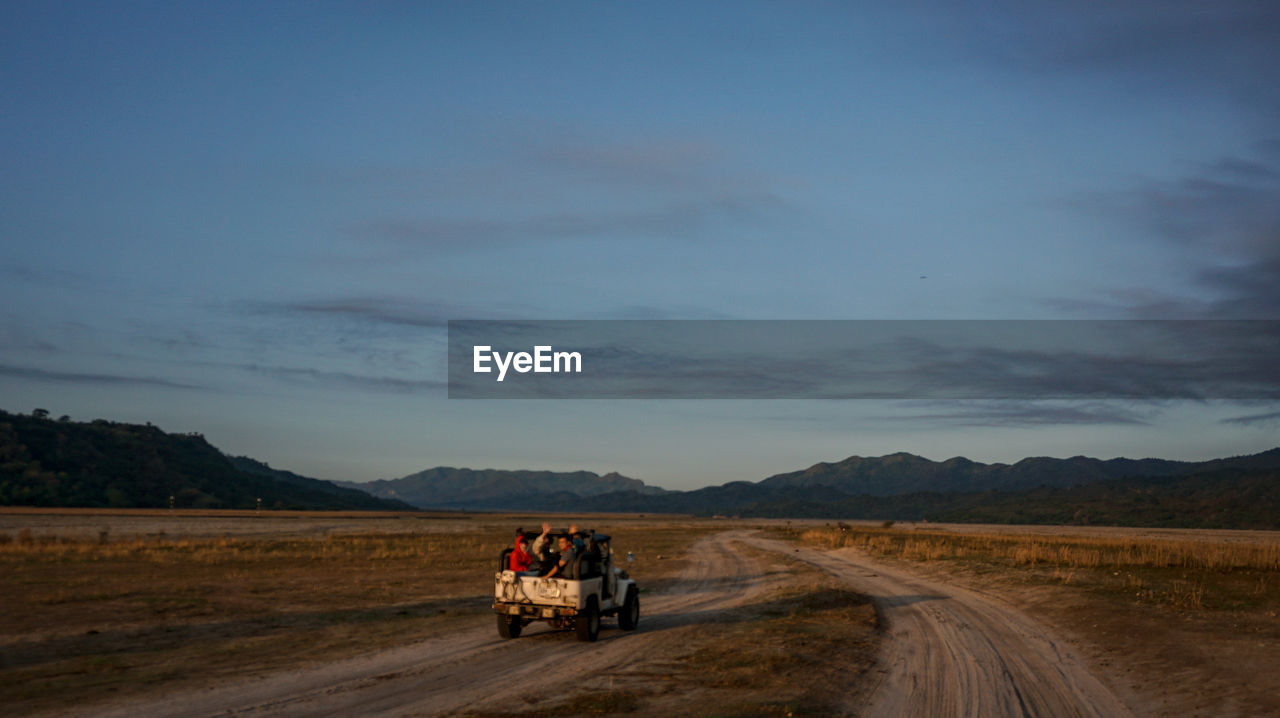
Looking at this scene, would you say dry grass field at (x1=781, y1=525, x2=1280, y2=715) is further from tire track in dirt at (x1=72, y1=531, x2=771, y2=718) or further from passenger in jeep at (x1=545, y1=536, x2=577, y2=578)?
passenger in jeep at (x1=545, y1=536, x2=577, y2=578)

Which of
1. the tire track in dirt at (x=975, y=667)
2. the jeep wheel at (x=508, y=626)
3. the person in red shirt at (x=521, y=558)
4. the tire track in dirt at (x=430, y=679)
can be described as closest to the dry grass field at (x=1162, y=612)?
the tire track in dirt at (x=975, y=667)

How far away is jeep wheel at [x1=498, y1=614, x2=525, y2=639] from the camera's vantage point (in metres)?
18.8

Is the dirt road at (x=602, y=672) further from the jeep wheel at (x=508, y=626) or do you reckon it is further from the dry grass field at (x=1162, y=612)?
the dry grass field at (x=1162, y=612)

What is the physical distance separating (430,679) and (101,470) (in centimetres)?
17090

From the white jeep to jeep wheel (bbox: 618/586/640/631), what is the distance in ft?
2.03

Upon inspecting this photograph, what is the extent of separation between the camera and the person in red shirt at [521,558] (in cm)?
1875

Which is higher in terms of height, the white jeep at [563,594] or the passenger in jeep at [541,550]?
the passenger in jeep at [541,550]

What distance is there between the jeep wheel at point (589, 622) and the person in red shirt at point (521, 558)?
1472mm

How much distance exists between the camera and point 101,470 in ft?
524

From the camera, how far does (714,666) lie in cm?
1561

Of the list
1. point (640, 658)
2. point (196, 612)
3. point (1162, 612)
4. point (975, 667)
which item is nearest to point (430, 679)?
point (640, 658)

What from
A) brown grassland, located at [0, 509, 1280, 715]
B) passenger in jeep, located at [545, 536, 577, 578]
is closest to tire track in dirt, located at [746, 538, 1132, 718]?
brown grassland, located at [0, 509, 1280, 715]

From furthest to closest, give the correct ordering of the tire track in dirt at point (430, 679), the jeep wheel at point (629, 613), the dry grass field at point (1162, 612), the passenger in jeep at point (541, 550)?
the jeep wheel at point (629, 613) → the passenger in jeep at point (541, 550) → the dry grass field at point (1162, 612) → the tire track in dirt at point (430, 679)

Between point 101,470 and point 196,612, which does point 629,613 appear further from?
point 101,470
